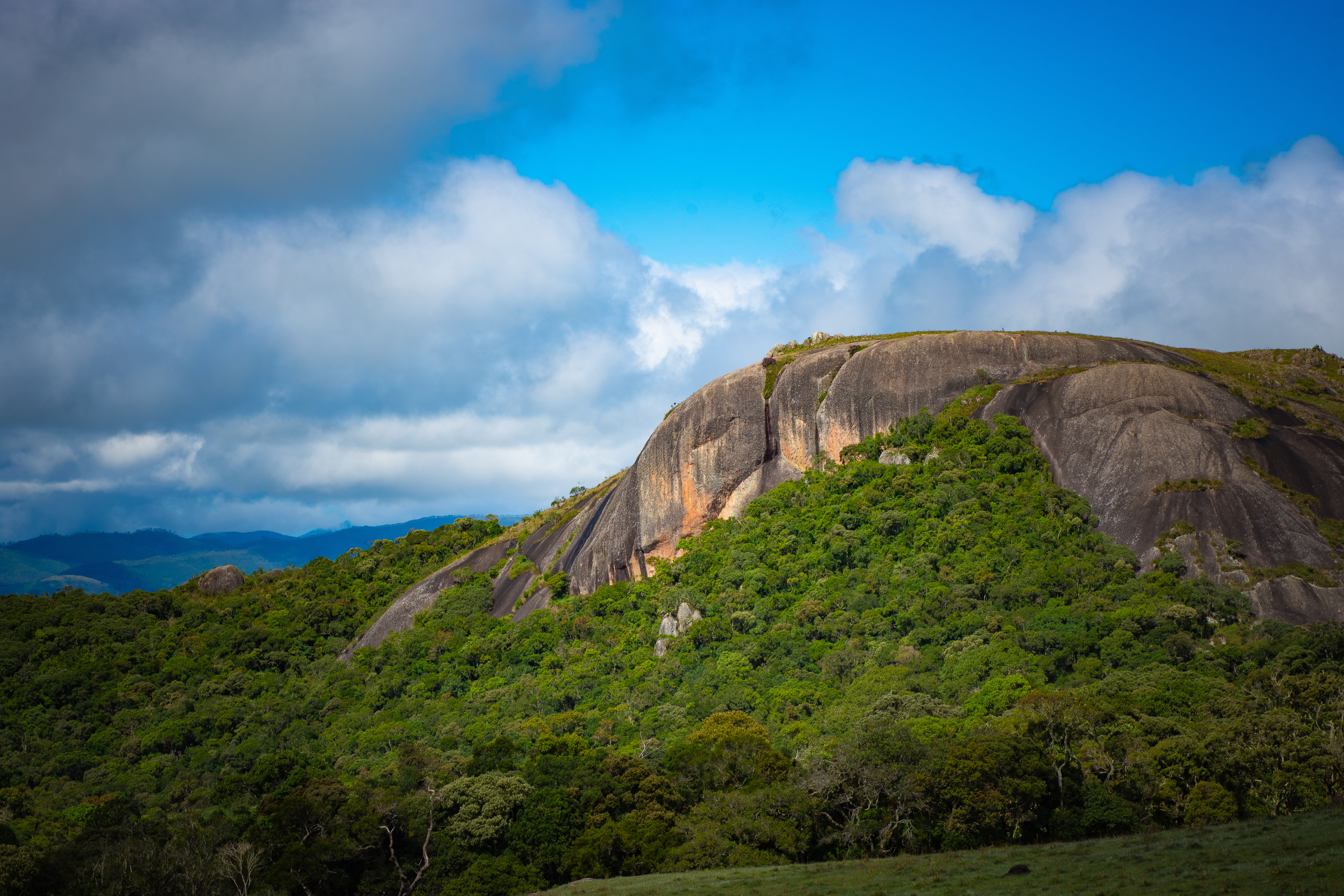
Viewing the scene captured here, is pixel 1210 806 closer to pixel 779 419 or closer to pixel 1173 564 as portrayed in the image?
pixel 1173 564

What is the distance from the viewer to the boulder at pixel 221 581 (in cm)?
8088

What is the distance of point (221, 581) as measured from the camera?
81.7 m

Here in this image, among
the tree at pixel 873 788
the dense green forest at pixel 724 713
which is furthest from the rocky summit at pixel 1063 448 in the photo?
the tree at pixel 873 788

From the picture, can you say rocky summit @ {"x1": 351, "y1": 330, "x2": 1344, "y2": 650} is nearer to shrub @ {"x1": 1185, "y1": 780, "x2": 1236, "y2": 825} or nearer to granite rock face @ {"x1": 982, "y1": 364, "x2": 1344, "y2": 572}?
granite rock face @ {"x1": 982, "y1": 364, "x2": 1344, "y2": 572}

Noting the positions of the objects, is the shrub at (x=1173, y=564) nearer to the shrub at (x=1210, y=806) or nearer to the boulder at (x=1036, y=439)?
the boulder at (x=1036, y=439)

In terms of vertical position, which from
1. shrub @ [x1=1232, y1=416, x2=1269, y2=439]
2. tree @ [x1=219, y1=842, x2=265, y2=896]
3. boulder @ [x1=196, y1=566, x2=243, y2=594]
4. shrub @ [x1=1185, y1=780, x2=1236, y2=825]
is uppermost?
shrub @ [x1=1232, y1=416, x2=1269, y2=439]

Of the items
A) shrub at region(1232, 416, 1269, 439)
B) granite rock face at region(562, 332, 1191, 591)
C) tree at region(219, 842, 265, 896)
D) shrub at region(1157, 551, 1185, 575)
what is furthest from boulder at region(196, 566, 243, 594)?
shrub at region(1232, 416, 1269, 439)

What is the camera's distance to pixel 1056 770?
97.1 feet

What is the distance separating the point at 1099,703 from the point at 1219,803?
5339mm

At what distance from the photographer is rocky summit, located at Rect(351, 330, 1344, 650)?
40.0 meters

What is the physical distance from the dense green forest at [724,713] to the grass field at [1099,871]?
1.83 m

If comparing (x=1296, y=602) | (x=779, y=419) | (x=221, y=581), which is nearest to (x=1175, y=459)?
(x=1296, y=602)

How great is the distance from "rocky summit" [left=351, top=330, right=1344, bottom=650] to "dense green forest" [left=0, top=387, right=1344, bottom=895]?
1.55 meters

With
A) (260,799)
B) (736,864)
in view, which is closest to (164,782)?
(260,799)
